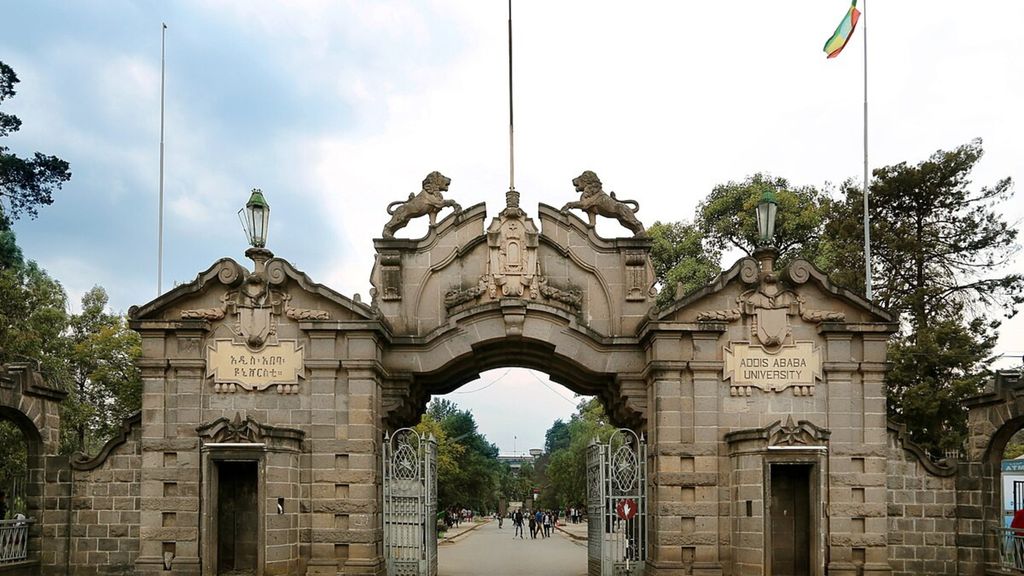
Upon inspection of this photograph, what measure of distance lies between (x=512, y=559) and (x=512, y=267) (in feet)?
39.4

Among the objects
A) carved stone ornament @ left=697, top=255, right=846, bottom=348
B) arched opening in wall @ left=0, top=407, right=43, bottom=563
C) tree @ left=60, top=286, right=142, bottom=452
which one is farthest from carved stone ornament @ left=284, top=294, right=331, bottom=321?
tree @ left=60, top=286, right=142, bottom=452

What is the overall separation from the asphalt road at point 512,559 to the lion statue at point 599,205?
27.8ft

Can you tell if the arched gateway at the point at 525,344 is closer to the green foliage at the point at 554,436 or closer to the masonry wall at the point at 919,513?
the masonry wall at the point at 919,513

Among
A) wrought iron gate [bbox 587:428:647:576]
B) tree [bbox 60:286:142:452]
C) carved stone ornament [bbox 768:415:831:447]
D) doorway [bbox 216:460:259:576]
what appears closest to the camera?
carved stone ornament [bbox 768:415:831:447]

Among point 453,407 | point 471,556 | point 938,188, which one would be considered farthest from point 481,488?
point 938,188

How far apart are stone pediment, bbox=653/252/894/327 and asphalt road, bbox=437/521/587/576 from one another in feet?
25.9

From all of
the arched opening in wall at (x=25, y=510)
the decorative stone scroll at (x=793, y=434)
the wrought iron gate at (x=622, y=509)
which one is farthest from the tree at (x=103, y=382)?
the decorative stone scroll at (x=793, y=434)

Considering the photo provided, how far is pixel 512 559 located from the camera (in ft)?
90.9

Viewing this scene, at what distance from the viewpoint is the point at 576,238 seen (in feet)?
62.5

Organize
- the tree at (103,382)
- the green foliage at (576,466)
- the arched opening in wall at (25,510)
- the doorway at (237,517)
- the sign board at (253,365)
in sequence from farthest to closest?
the green foliage at (576,466) < the tree at (103,382) < the sign board at (253,365) < the doorway at (237,517) < the arched opening in wall at (25,510)

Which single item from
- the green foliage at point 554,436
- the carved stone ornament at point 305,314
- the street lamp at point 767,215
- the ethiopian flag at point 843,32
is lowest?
the green foliage at point 554,436

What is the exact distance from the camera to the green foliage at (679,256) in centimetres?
3684

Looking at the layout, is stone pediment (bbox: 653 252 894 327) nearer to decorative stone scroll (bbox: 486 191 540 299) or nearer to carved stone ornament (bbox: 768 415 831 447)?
carved stone ornament (bbox: 768 415 831 447)

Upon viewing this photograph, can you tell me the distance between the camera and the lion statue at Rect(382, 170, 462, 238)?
19188 millimetres
